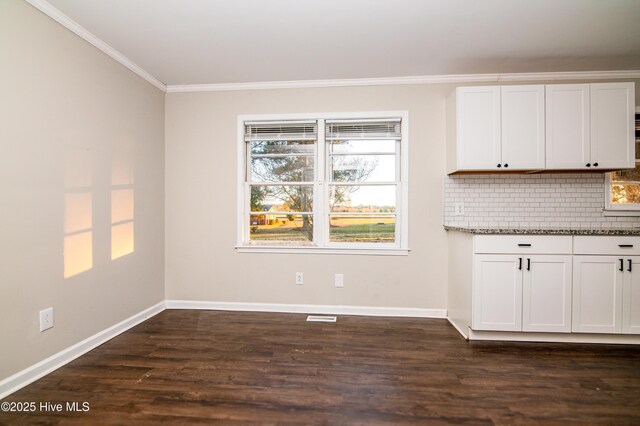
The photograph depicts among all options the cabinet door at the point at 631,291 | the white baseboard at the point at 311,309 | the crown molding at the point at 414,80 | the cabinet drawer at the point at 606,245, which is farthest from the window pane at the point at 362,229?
the cabinet door at the point at 631,291

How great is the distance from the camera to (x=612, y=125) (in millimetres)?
2717

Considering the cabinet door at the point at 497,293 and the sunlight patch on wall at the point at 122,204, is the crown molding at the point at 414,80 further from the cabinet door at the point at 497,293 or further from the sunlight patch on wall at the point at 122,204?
the cabinet door at the point at 497,293

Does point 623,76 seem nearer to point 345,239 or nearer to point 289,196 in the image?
point 345,239

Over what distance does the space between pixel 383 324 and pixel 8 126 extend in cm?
326

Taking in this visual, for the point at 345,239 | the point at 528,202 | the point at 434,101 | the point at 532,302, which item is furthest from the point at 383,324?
the point at 434,101

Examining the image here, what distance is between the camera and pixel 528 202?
3070 mm

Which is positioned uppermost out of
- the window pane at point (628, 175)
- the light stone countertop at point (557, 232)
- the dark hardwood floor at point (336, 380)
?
the window pane at point (628, 175)

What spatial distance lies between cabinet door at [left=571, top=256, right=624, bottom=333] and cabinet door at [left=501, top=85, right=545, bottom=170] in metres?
0.95

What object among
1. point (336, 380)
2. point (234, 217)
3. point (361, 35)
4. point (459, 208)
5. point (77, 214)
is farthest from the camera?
point (234, 217)

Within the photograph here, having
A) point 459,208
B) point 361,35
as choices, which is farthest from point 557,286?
point 361,35

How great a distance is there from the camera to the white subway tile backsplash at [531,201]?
3020 millimetres

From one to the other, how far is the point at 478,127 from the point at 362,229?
1.52m

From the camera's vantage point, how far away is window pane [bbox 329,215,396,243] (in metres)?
3.33

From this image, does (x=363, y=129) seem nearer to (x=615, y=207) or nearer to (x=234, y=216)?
(x=234, y=216)
